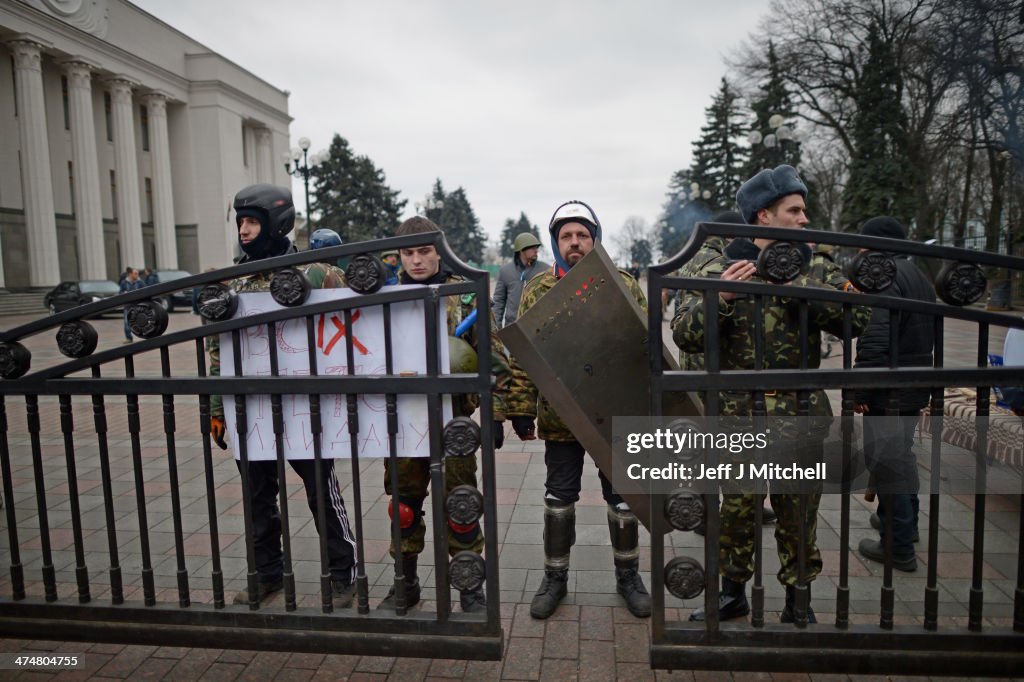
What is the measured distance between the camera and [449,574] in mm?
2271

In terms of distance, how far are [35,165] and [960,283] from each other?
1541 inches

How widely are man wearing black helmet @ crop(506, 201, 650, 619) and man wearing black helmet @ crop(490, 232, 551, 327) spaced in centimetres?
356

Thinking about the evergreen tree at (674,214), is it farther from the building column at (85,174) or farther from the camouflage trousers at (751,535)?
the camouflage trousers at (751,535)

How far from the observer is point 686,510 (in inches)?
83.3

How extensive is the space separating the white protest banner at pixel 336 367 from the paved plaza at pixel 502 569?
0.97m

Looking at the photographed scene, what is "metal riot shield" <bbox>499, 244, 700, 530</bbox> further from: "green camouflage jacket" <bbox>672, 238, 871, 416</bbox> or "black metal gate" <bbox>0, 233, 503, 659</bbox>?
"black metal gate" <bbox>0, 233, 503, 659</bbox>

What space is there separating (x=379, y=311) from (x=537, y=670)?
1516 millimetres

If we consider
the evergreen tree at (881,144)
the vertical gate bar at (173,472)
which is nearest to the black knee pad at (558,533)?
the vertical gate bar at (173,472)

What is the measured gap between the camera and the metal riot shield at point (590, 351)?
2.46 meters

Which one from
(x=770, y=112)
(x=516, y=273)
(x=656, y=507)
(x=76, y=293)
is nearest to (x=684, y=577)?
(x=656, y=507)

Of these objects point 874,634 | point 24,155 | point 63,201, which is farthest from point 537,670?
point 63,201

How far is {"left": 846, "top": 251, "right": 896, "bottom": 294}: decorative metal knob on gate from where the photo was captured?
199 centimetres

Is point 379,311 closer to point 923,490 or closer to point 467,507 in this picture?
point 467,507

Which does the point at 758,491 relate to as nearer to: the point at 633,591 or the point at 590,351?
the point at 590,351
